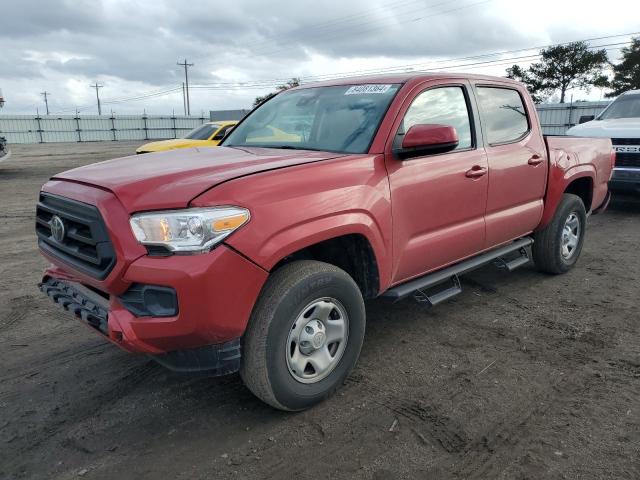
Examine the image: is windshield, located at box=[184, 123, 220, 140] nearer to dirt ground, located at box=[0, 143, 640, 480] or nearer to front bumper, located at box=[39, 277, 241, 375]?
dirt ground, located at box=[0, 143, 640, 480]

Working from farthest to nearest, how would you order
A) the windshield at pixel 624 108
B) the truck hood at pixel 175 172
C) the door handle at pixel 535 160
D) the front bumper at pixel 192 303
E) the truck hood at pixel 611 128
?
the windshield at pixel 624 108, the truck hood at pixel 611 128, the door handle at pixel 535 160, the truck hood at pixel 175 172, the front bumper at pixel 192 303

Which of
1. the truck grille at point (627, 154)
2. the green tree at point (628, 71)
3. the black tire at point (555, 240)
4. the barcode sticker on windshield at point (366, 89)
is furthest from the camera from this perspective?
the green tree at point (628, 71)

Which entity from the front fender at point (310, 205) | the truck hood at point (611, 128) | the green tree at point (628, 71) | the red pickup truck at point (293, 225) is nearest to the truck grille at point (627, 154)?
the truck hood at point (611, 128)

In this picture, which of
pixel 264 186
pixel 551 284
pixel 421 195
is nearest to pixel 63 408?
pixel 264 186

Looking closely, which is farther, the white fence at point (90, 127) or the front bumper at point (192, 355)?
the white fence at point (90, 127)

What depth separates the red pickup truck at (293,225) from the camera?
2.42 m

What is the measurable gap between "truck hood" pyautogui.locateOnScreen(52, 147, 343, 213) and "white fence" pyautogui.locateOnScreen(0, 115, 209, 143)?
4074 cm

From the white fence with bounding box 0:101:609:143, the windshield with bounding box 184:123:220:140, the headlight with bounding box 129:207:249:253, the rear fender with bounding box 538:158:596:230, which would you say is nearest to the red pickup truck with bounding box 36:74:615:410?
the headlight with bounding box 129:207:249:253

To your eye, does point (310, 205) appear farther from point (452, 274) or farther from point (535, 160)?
point (535, 160)

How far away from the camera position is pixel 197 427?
9.30 feet

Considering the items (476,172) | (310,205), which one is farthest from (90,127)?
(310,205)

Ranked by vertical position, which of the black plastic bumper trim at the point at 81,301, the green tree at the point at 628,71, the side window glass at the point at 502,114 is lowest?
the black plastic bumper trim at the point at 81,301

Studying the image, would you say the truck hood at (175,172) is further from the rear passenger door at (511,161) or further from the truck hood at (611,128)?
the truck hood at (611,128)

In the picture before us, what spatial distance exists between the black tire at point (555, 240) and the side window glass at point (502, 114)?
0.96m
